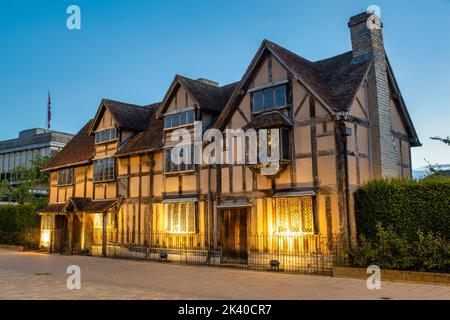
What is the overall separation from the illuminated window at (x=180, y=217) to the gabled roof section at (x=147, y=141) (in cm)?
299

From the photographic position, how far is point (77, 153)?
2661 cm

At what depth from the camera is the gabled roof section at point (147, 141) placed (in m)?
21.5

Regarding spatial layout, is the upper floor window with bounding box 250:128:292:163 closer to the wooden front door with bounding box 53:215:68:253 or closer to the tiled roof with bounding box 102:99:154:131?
the tiled roof with bounding box 102:99:154:131

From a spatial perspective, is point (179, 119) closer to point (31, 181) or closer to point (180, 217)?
point (180, 217)

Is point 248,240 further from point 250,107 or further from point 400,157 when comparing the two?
point 400,157

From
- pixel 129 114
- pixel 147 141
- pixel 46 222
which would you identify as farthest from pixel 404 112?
pixel 46 222

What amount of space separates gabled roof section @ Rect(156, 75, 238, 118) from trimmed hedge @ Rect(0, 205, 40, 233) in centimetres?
1281

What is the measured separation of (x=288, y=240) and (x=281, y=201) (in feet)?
4.83

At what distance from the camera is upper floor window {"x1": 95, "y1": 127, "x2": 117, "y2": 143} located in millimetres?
23672

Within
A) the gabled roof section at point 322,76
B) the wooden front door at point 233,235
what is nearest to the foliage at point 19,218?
the wooden front door at point 233,235

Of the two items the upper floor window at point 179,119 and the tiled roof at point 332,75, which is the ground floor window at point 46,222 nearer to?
the upper floor window at point 179,119

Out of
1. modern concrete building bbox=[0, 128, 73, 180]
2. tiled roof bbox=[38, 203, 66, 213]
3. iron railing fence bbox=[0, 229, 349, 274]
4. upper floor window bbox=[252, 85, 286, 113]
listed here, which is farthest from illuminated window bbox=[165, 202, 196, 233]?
modern concrete building bbox=[0, 128, 73, 180]

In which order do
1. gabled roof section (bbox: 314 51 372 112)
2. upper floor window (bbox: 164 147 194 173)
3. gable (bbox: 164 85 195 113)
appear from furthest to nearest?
gable (bbox: 164 85 195 113) → upper floor window (bbox: 164 147 194 173) → gabled roof section (bbox: 314 51 372 112)
